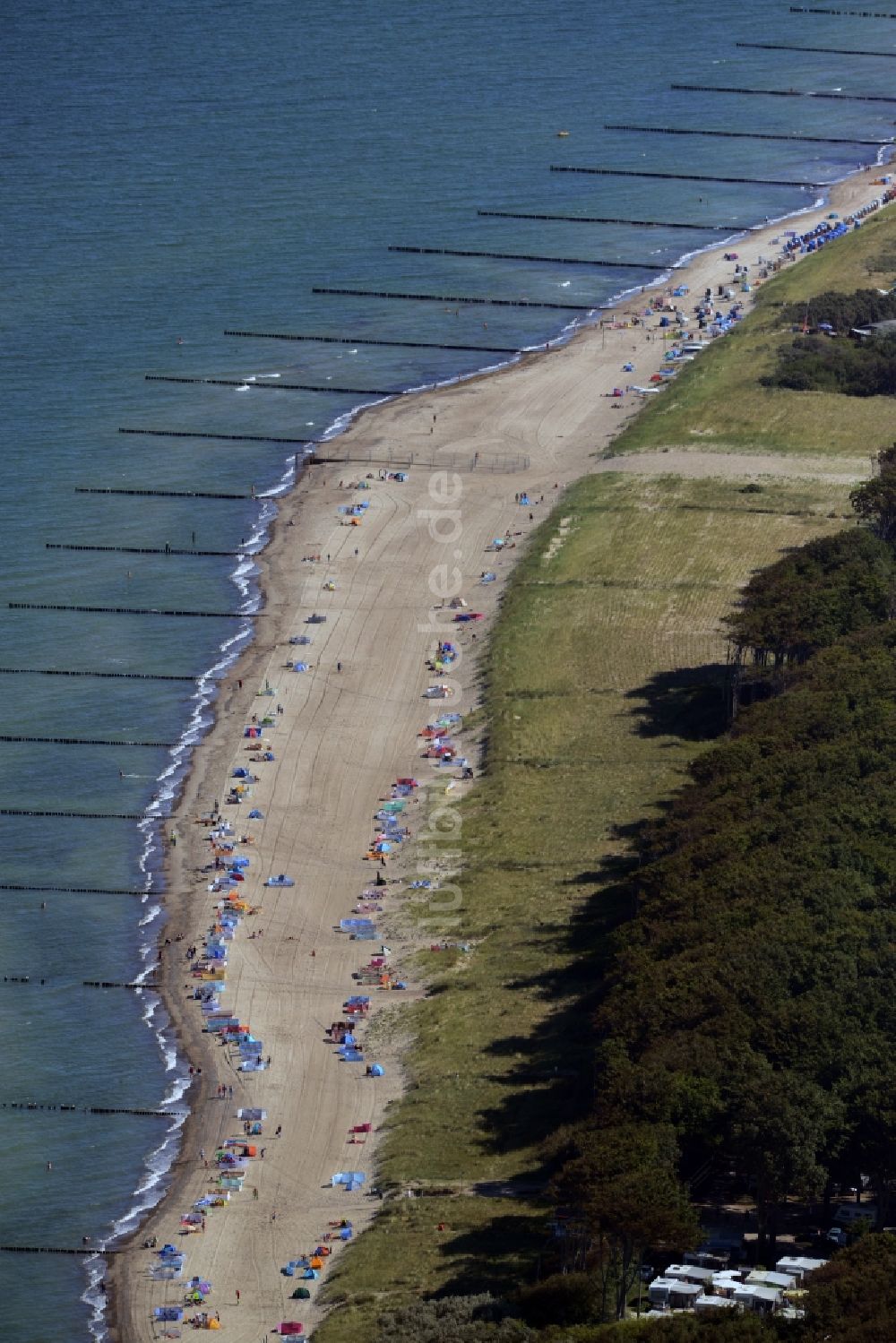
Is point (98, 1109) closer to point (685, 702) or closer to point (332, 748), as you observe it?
point (332, 748)

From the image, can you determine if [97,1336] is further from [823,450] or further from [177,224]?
[177,224]

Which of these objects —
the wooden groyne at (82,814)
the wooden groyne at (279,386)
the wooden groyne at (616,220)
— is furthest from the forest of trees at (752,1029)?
the wooden groyne at (616,220)

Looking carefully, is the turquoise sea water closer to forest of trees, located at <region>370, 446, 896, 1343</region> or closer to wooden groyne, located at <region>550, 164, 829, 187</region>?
wooden groyne, located at <region>550, 164, 829, 187</region>

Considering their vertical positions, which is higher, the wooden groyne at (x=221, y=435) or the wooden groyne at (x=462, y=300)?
the wooden groyne at (x=462, y=300)

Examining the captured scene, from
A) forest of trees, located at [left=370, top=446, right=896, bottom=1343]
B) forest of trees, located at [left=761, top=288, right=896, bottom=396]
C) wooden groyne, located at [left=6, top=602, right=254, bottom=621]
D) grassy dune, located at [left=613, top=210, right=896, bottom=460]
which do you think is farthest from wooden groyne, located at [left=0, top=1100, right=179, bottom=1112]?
forest of trees, located at [left=761, top=288, right=896, bottom=396]

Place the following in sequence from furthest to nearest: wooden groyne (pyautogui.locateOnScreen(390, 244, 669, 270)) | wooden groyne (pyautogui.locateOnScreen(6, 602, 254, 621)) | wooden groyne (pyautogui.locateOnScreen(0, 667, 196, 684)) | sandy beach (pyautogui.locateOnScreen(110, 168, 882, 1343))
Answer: wooden groyne (pyautogui.locateOnScreen(390, 244, 669, 270)) → wooden groyne (pyautogui.locateOnScreen(6, 602, 254, 621)) → wooden groyne (pyautogui.locateOnScreen(0, 667, 196, 684)) → sandy beach (pyautogui.locateOnScreen(110, 168, 882, 1343))

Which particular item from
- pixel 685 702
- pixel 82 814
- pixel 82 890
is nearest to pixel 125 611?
pixel 82 814

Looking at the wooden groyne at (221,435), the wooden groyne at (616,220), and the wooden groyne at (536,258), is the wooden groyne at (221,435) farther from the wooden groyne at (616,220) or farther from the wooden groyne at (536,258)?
the wooden groyne at (616,220)
